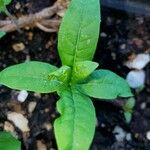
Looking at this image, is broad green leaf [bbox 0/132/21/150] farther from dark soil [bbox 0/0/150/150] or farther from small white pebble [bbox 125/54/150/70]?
small white pebble [bbox 125/54/150/70]

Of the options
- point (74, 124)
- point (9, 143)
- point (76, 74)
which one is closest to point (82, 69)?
point (76, 74)

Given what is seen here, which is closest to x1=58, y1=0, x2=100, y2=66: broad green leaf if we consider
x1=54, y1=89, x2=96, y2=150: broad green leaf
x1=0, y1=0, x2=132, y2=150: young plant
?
x1=0, y1=0, x2=132, y2=150: young plant

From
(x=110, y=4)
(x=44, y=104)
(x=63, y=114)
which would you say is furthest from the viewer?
(x=110, y=4)

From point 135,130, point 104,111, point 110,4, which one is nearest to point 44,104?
point 104,111

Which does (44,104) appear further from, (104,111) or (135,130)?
(135,130)

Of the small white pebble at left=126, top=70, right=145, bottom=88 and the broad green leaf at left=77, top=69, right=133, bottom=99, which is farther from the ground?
the broad green leaf at left=77, top=69, right=133, bottom=99

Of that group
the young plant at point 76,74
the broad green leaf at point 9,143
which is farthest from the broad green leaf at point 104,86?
the broad green leaf at point 9,143

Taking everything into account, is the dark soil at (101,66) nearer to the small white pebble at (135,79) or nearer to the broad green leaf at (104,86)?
the small white pebble at (135,79)
